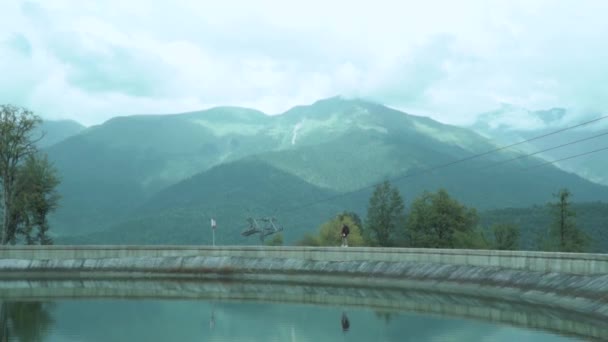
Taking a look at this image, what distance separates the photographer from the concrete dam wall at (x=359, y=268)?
49250 millimetres

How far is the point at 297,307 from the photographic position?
5028 centimetres

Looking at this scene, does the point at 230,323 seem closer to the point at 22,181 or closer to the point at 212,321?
the point at 212,321

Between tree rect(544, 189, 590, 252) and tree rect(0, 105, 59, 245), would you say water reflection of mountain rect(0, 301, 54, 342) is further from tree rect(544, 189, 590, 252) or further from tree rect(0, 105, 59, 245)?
tree rect(544, 189, 590, 252)

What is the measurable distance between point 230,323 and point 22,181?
198 feet

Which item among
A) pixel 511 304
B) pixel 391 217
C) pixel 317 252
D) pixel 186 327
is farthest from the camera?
pixel 391 217

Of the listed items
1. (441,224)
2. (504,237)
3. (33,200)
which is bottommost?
(504,237)

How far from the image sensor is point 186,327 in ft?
138

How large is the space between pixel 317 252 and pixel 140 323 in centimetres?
3113

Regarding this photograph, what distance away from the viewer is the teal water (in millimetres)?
38031

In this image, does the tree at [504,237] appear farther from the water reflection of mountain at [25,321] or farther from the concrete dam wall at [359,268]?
the water reflection of mountain at [25,321]

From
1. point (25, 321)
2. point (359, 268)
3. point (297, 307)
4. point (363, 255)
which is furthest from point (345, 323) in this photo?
point (363, 255)

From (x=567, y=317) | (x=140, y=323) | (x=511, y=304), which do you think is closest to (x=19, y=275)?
(x=140, y=323)

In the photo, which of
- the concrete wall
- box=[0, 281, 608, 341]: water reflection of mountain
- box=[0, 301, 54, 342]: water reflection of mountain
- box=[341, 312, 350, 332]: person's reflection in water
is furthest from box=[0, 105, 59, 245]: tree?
box=[341, 312, 350, 332]: person's reflection in water

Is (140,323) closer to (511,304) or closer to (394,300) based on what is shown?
(394,300)
